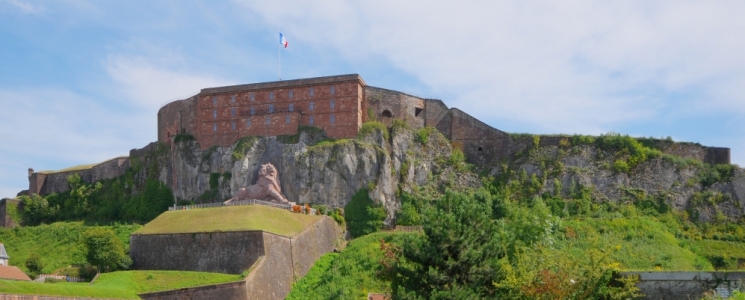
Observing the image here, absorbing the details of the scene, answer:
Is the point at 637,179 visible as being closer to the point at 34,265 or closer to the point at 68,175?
→ the point at 34,265

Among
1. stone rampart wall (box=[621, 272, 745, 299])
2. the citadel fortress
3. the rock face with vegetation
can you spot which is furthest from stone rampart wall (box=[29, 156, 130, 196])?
stone rampart wall (box=[621, 272, 745, 299])

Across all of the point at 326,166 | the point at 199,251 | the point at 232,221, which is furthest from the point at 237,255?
the point at 326,166

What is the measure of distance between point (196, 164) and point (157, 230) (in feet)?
43.4

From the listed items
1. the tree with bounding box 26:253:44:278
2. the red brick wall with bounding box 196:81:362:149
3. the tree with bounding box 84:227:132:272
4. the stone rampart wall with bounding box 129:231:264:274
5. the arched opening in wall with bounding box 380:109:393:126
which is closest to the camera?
the stone rampart wall with bounding box 129:231:264:274

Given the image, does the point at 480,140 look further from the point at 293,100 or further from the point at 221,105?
the point at 221,105

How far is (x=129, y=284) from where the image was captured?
47.2 meters

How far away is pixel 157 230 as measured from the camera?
5369cm

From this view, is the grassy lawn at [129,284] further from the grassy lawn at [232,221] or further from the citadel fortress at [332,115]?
Result: the citadel fortress at [332,115]

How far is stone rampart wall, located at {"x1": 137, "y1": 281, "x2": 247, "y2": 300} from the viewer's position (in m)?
45.5

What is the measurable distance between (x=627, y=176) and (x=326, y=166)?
68.1ft

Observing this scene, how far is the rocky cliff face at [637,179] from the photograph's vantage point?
60.1 m

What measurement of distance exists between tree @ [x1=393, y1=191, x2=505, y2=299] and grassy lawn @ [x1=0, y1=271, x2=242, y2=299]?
15.6 meters

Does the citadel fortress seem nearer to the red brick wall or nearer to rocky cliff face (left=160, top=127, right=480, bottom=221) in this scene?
the red brick wall

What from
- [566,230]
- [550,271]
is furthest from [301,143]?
[550,271]
